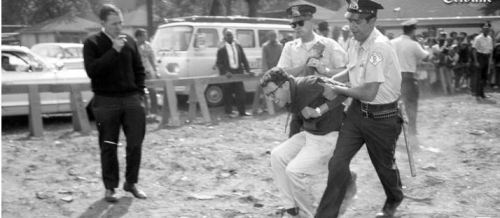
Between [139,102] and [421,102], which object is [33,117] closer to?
[139,102]

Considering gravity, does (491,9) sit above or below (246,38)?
above

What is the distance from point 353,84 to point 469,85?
1419 cm

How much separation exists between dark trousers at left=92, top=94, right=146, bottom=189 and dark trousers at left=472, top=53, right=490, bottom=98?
1125 centimetres

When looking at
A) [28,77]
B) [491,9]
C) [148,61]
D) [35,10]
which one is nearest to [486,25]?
[491,9]

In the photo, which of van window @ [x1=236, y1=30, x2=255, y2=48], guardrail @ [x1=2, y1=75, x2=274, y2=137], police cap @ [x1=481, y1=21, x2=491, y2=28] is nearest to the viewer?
guardrail @ [x1=2, y1=75, x2=274, y2=137]

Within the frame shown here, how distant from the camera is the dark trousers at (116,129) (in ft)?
18.1

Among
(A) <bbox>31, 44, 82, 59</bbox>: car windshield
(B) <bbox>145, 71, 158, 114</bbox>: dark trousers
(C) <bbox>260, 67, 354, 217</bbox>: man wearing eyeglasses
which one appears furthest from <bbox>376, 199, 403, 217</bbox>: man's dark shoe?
(A) <bbox>31, 44, 82, 59</bbox>: car windshield

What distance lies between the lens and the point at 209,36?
13719 mm

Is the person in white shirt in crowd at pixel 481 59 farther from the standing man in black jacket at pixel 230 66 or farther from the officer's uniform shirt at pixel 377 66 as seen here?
the officer's uniform shirt at pixel 377 66

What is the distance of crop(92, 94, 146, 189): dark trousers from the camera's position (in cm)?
552

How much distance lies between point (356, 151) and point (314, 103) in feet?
1.63

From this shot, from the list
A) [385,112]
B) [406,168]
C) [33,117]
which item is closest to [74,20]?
[33,117]

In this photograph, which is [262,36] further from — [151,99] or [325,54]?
[325,54]

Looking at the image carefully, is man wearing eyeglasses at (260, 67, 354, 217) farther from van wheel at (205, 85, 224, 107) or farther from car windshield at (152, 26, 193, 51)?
car windshield at (152, 26, 193, 51)
